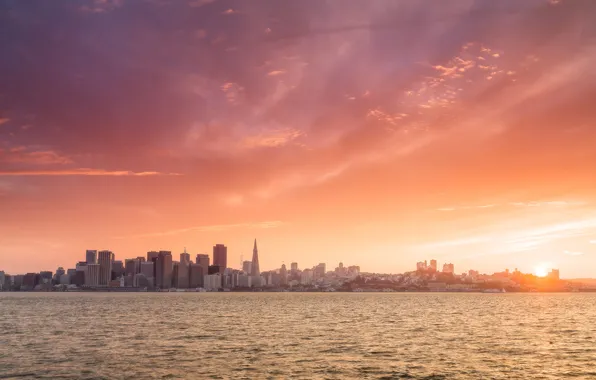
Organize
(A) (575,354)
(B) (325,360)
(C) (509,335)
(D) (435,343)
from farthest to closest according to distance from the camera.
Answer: (C) (509,335)
(D) (435,343)
(A) (575,354)
(B) (325,360)

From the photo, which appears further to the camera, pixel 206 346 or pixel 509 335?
pixel 509 335

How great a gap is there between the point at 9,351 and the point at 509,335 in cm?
9392

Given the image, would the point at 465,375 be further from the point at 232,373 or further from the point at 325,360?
the point at 232,373

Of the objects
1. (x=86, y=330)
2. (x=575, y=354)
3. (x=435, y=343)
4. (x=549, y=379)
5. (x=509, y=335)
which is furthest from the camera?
(x=86, y=330)

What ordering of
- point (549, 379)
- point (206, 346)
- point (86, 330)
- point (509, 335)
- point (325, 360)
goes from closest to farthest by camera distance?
1. point (549, 379)
2. point (325, 360)
3. point (206, 346)
4. point (509, 335)
5. point (86, 330)

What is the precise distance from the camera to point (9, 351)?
80.2 meters

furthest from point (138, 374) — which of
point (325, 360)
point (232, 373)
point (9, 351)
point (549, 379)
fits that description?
point (549, 379)

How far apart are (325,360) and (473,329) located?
207 ft

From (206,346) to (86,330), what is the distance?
44543 mm

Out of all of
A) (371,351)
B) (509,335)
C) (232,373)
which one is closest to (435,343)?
(371,351)

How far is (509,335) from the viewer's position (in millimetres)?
107000

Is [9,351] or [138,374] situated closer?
[138,374]

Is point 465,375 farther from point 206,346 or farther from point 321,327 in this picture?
point 321,327

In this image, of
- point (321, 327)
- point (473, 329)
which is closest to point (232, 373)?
point (321, 327)
